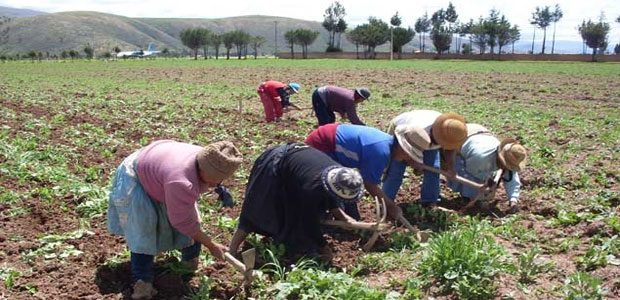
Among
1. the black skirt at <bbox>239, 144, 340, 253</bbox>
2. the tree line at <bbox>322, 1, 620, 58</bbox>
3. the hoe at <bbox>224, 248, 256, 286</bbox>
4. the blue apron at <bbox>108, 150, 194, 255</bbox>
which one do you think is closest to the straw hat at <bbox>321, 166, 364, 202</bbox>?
the black skirt at <bbox>239, 144, 340, 253</bbox>

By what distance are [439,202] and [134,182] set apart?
3.69m

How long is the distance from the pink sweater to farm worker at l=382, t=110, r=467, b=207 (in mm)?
2071

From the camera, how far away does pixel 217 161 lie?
3.51 m

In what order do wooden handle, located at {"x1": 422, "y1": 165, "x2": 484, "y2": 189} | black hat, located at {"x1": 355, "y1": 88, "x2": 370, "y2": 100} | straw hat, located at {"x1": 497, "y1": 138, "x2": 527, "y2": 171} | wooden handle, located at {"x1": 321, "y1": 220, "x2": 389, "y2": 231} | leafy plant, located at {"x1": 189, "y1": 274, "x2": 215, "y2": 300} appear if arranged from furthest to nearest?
1. black hat, located at {"x1": 355, "y1": 88, "x2": 370, "y2": 100}
2. straw hat, located at {"x1": 497, "y1": 138, "x2": 527, "y2": 171}
3. wooden handle, located at {"x1": 422, "y1": 165, "x2": 484, "y2": 189}
4. wooden handle, located at {"x1": 321, "y1": 220, "x2": 389, "y2": 231}
5. leafy plant, located at {"x1": 189, "y1": 274, "x2": 215, "y2": 300}

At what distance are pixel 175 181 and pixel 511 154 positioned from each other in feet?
11.6

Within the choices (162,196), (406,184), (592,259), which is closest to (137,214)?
(162,196)

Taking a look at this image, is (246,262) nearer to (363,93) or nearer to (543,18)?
(363,93)

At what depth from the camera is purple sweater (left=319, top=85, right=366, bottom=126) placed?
8.58 meters

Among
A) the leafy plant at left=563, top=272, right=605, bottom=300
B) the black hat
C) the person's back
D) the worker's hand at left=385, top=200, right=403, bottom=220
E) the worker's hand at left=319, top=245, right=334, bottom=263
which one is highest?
the black hat

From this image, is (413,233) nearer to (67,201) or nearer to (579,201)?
(579,201)

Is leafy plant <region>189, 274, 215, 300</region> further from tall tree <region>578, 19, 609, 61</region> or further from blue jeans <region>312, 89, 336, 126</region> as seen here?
tall tree <region>578, 19, 609, 61</region>

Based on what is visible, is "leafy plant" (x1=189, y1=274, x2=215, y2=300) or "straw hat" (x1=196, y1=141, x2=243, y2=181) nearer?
"straw hat" (x1=196, y1=141, x2=243, y2=181)

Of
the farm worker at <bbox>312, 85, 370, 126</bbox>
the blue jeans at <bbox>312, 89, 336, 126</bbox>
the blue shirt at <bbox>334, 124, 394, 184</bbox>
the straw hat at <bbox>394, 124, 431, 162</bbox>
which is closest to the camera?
the blue shirt at <bbox>334, 124, 394, 184</bbox>

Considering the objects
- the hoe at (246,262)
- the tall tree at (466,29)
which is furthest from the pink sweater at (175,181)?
the tall tree at (466,29)
